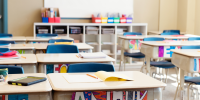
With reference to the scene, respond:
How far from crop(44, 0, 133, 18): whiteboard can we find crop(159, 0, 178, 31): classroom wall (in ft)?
3.08

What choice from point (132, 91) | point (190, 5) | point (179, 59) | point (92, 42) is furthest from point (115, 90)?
point (190, 5)

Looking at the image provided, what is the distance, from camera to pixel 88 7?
689 centimetres

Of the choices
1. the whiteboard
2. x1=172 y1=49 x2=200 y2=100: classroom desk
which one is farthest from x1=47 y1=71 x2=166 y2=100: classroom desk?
the whiteboard

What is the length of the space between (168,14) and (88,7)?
7.49 feet

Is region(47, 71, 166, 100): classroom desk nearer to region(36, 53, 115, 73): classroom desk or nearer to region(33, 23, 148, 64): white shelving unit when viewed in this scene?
region(36, 53, 115, 73): classroom desk

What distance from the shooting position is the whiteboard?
22.1 ft

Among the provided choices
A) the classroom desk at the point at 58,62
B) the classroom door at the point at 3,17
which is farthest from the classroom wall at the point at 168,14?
the classroom desk at the point at 58,62

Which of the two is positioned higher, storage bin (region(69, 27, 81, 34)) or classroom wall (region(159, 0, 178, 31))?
classroom wall (region(159, 0, 178, 31))

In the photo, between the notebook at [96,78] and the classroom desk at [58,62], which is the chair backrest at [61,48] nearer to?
the classroom desk at [58,62]

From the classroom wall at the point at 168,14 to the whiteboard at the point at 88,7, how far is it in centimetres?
94

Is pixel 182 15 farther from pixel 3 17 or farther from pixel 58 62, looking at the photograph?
pixel 58 62

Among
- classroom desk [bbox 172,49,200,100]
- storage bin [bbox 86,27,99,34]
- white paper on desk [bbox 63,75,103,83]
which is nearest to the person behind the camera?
white paper on desk [bbox 63,75,103,83]

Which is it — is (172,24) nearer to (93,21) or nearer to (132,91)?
(93,21)

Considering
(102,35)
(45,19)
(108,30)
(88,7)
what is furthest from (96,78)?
(102,35)
